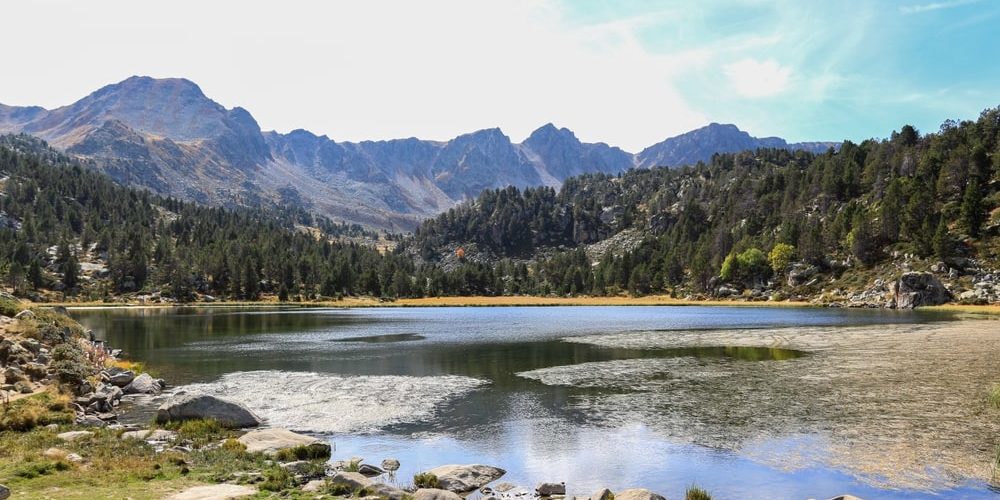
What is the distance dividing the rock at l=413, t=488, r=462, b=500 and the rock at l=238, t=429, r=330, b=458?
26.2 feet

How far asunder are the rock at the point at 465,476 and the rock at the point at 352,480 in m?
2.59

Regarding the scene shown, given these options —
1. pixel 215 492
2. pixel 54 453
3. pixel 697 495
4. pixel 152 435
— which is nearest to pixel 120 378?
pixel 152 435

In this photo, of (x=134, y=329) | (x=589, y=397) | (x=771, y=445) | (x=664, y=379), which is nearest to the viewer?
(x=771, y=445)

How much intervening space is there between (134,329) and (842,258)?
193 meters

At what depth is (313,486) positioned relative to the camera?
67.9 feet

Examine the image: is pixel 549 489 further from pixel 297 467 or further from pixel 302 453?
pixel 302 453

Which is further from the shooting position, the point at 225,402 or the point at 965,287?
the point at 965,287

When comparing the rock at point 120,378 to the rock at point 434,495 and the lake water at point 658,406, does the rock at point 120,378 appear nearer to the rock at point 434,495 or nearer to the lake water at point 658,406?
the lake water at point 658,406

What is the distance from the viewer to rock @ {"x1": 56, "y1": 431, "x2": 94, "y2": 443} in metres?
25.9

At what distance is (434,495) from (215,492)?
695 cm

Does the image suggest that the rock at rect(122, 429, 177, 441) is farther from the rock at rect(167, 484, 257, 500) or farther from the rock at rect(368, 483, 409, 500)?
the rock at rect(368, 483, 409, 500)

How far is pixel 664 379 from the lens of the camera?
45.4 meters

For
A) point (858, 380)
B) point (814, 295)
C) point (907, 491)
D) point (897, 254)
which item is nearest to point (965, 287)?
point (897, 254)

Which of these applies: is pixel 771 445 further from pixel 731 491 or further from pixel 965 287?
pixel 965 287
